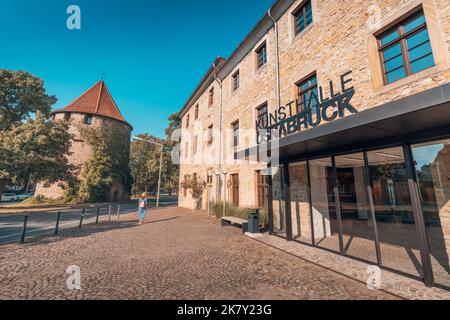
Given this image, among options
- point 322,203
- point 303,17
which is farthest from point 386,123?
point 303,17

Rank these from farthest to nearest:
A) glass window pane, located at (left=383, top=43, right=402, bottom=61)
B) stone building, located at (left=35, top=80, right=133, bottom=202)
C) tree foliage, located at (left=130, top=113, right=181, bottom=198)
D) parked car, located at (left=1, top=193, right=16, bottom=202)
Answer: tree foliage, located at (left=130, top=113, right=181, bottom=198)
parked car, located at (left=1, top=193, right=16, bottom=202)
stone building, located at (left=35, top=80, right=133, bottom=202)
glass window pane, located at (left=383, top=43, right=402, bottom=61)

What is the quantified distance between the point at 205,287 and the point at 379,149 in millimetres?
5007

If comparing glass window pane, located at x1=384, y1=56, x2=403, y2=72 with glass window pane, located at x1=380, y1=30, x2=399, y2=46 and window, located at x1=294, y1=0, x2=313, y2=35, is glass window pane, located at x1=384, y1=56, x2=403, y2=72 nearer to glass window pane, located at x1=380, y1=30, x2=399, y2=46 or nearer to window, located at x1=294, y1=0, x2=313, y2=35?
glass window pane, located at x1=380, y1=30, x2=399, y2=46

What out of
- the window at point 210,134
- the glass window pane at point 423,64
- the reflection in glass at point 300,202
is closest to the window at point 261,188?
the reflection in glass at point 300,202

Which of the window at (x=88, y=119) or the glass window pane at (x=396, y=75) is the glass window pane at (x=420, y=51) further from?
the window at (x=88, y=119)

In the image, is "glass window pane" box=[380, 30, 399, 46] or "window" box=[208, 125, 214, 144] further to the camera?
"window" box=[208, 125, 214, 144]

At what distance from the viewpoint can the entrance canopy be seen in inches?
118

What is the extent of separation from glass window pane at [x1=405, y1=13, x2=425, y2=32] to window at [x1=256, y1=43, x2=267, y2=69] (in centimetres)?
616

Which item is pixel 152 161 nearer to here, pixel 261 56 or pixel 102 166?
pixel 102 166

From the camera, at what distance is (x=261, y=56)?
430 inches

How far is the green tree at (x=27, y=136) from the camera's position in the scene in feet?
49.2

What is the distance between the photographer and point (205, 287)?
357cm

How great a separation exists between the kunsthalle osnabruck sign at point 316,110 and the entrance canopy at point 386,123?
1251 mm

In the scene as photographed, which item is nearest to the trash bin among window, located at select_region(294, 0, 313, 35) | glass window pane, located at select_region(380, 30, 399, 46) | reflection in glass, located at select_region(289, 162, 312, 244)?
reflection in glass, located at select_region(289, 162, 312, 244)
